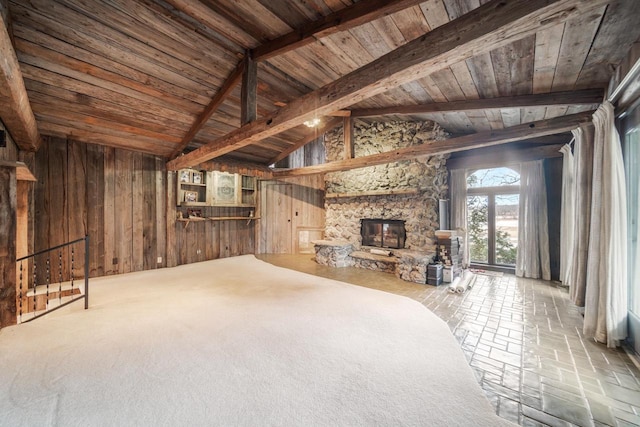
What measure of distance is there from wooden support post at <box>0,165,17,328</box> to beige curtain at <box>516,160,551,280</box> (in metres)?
7.79

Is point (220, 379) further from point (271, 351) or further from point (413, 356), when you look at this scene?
point (413, 356)

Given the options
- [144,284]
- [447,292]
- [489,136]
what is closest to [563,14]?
[489,136]

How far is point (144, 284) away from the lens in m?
4.21

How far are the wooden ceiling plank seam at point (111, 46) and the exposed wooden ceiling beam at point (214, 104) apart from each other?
391mm

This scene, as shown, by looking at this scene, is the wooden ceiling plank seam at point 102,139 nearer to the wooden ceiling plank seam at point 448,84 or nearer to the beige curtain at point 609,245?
the wooden ceiling plank seam at point 448,84

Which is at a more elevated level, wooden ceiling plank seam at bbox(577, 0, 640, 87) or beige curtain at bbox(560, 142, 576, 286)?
wooden ceiling plank seam at bbox(577, 0, 640, 87)

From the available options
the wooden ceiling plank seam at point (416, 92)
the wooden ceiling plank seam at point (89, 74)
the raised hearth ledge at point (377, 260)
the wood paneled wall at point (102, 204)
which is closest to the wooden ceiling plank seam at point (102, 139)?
the wood paneled wall at point (102, 204)

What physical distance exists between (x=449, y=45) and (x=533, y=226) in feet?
16.2

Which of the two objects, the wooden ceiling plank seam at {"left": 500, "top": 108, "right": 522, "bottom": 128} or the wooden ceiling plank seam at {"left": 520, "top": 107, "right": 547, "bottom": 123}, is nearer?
the wooden ceiling plank seam at {"left": 520, "top": 107, "right": 547, "bottom": 123}

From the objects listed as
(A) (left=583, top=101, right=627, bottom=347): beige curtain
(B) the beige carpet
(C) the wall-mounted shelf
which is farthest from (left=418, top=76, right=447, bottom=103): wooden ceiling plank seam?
(C) the wall-mounted shelf

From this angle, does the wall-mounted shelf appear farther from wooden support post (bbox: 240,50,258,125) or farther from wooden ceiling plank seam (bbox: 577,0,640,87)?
wooden ceiling plank seam (bbox: 577,0,640,87)

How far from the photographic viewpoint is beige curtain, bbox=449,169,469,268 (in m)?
5.59

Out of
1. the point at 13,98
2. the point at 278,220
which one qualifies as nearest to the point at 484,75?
the point at 13,98

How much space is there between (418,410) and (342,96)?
8.16 ft
